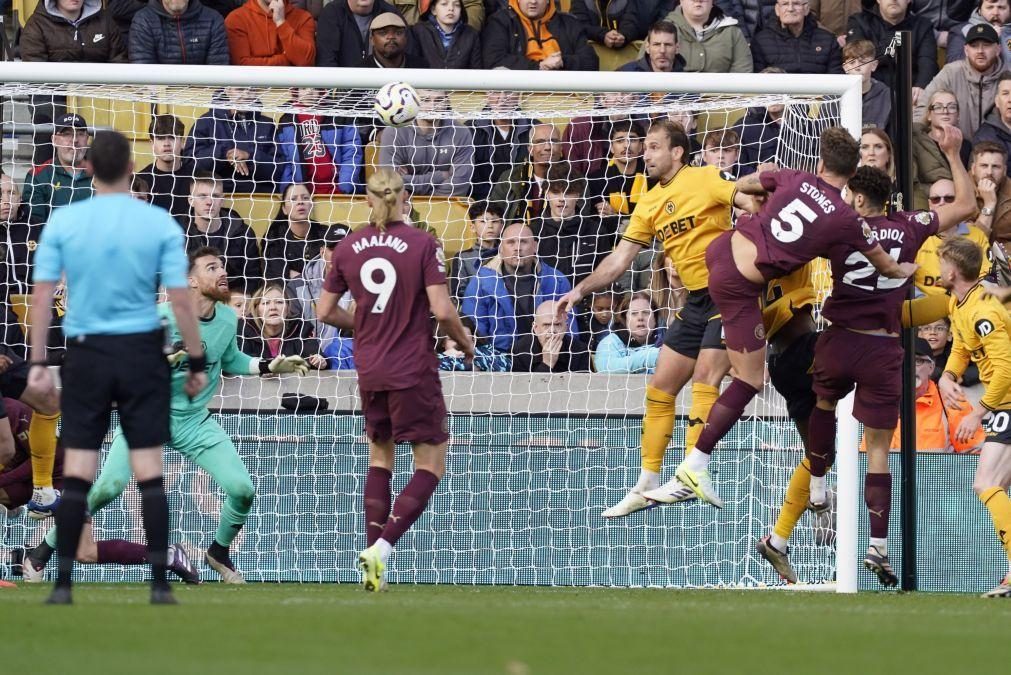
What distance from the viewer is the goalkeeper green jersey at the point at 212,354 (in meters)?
10.5

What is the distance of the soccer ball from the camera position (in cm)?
997

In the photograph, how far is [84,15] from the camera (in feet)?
46.2

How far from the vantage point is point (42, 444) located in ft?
35.3

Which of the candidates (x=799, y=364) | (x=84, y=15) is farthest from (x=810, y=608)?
(x=84, y=15)

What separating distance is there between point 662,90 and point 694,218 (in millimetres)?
Answer: 860

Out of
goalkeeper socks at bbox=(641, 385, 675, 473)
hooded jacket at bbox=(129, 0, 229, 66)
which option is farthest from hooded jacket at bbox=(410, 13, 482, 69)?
goalkeeper socks at bbox=(641, 385, 675, 473)

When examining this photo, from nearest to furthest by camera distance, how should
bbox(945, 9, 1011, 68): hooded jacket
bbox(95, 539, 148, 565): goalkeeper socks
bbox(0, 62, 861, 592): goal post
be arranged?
bbox(95, 539, 148, 565): goalkeeper socks < bbox(0, 62, 861, 592): goal post < bbox(945, 9, 1011, 68): hooded jacket

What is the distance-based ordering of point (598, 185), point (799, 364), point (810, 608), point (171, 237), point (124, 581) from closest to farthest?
point (171, 237), point (810, 608), point (799, 364), point (124, 581), point (598, 185)

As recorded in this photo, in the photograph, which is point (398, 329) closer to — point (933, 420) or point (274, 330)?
point (274, 330)

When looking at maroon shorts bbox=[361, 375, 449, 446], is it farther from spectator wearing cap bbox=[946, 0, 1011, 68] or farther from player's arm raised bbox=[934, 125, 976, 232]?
spectator wearing cap bbox=[946, 0, 1011, 68]

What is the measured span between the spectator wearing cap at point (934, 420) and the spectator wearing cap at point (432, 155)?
13.1ft

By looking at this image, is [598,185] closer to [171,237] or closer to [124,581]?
[124,581]

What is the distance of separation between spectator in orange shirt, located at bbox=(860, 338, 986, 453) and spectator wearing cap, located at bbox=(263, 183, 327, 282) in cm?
496

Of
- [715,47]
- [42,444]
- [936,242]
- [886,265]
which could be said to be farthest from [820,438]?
[715,47]
